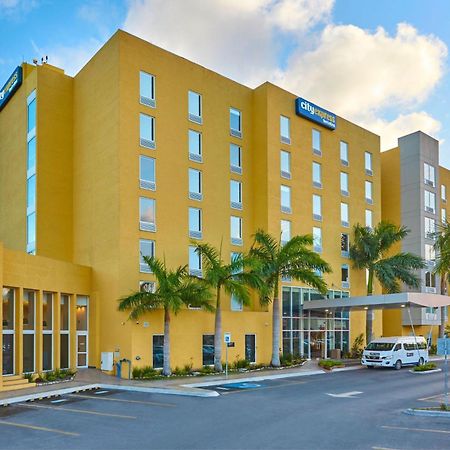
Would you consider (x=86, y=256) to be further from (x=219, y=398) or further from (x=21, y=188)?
(x=219, y=398)

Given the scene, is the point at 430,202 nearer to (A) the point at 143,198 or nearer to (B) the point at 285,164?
(B) the point at 285,164

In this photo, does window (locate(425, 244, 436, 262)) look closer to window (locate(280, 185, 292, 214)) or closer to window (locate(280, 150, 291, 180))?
window (locate(280, 185, 292, 214))

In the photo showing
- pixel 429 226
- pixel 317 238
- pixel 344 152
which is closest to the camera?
pixel 317 238

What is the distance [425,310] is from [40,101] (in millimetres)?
34841

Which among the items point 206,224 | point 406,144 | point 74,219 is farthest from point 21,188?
point 406,144

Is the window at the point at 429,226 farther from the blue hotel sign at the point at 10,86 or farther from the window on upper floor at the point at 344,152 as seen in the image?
the blue hotel sign at the point at 10,86

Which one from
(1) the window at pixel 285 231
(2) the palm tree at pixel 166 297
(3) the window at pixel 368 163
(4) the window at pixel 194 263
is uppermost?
(3) the window at pixel 368 163

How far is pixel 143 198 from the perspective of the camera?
30.6 metres

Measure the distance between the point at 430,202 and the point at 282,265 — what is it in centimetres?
2386

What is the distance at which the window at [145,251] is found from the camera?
29922 mm

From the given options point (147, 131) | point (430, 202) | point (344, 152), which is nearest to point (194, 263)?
point (147, 131)

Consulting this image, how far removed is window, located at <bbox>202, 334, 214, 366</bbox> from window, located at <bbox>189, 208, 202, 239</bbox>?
6.06 metres

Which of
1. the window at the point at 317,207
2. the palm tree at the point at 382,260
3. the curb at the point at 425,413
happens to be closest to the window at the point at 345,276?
the palm tree at the point at 382,260

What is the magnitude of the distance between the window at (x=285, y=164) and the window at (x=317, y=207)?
11.0 feet
